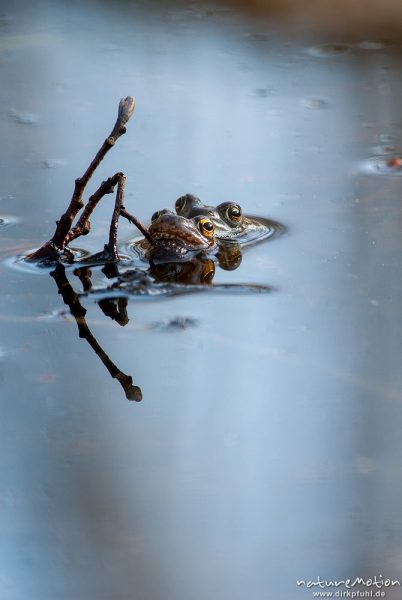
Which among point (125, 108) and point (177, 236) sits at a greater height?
point (125, 108)

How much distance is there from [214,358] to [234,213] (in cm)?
83

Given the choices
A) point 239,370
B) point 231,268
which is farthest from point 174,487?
point 231,268

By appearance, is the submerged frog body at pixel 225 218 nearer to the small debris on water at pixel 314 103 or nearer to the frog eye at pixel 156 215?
the frog eye at pixel 156 215

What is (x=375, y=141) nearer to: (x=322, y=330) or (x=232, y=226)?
(x=232, y=226)

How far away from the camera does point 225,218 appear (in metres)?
3.36

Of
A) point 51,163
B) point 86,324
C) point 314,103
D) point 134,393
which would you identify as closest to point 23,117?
point 51,163

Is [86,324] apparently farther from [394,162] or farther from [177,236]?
[394,162]

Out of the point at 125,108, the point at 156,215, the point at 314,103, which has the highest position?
the point at 125,108

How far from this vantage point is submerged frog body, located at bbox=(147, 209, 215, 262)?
126 inches

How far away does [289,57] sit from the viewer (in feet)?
16.9

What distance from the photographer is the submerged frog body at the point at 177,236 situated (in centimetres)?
320

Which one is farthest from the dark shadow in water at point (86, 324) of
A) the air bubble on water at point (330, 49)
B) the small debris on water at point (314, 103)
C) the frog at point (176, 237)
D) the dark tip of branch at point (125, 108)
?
the air bubble on water at point (330, 49)

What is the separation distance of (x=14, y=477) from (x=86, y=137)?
221 centimetres

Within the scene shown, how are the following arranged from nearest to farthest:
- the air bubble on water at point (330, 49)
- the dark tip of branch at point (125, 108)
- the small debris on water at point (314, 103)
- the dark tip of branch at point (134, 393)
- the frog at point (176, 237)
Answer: the dark tip of branch at point (134, 393) → the dark tip of branch at point (125, 108) → the frog at point (176, 237) → the small debris on water at point (314, 103) → the air bubble on water at point (330, 49)
